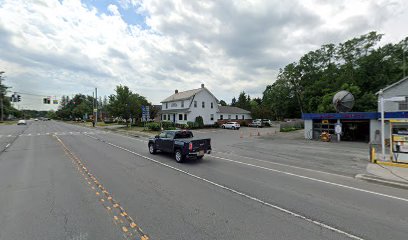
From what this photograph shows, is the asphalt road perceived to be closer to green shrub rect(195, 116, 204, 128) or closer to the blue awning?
the blue awning

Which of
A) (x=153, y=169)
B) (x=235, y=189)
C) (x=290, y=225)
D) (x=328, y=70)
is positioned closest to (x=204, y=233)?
(x=290, y=225)

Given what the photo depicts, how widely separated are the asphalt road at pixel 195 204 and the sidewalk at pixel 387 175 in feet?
1.89

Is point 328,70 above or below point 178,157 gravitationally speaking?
above

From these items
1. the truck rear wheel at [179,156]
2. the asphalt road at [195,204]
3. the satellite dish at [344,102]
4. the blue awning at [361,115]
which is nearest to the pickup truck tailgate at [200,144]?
the truck rear wheel at [179,156]

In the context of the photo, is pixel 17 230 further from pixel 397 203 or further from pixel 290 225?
pixel 397 203

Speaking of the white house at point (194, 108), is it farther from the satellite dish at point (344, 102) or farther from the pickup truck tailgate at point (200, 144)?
the pickup truck tailgate at point (200, 144)

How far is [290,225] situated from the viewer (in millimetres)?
4715

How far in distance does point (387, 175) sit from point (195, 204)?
838 centimetres

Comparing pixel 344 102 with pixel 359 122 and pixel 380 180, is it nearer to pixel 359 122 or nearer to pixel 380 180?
pixel 359 122

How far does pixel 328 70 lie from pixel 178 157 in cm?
4319

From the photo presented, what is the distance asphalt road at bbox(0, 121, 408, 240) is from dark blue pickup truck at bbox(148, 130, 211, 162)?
1565 millimetres

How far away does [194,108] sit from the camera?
44.7m

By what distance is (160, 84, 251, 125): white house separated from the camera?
44250 millimetres

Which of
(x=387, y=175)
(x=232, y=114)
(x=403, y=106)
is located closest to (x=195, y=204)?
(x=387, y=175)
